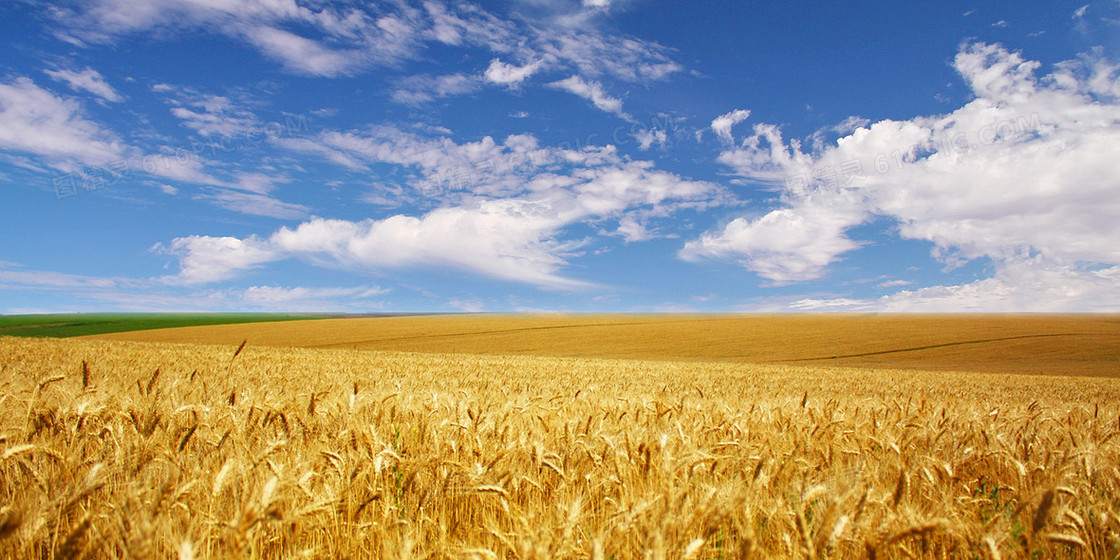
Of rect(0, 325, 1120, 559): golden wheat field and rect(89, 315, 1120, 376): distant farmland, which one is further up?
rect(0, 325, 1120, 559): golden wheat field

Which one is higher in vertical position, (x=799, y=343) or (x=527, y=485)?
(x=527, y=485)

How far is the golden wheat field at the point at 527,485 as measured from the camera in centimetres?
180

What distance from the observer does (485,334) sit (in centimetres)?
5219

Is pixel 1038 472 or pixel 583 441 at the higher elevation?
pixel 583 441

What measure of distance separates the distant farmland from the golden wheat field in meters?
29.4

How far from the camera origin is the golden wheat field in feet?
5.92

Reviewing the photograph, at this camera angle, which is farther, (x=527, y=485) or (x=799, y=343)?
(x=799, y=343)

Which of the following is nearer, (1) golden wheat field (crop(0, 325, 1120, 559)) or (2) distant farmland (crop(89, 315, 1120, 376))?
(1) golden wheat field (crop(0, 325, 1120, 559))

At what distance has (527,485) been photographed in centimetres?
276

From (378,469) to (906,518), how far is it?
6.69 ft

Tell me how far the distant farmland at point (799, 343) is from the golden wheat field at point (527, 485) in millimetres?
29426

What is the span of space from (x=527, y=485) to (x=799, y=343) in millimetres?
45439

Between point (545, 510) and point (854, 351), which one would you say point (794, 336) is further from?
point (545, 510)

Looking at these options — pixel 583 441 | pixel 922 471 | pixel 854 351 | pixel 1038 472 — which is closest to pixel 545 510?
pixel 583 441
